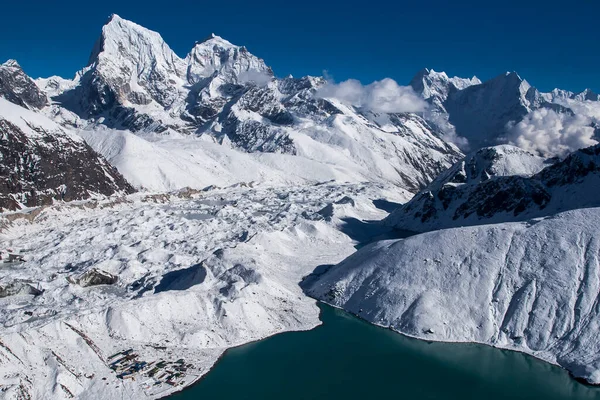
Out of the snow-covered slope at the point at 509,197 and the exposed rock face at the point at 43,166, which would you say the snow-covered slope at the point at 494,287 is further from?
the exposed rock face at the point at 43,166

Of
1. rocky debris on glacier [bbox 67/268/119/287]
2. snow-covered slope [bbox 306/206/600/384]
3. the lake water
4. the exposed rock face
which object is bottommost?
the lake water

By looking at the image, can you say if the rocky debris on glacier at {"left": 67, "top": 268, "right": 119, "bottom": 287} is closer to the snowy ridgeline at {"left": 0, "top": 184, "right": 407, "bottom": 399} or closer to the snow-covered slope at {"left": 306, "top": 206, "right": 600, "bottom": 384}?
the snowy ridgeline at {"left": 0, "top": 184, "right": 407, "bottom": 399}

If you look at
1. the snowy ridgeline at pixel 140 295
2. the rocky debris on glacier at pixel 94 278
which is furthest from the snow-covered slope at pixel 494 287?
→ the rocky debris on glacier at pixel 94 278

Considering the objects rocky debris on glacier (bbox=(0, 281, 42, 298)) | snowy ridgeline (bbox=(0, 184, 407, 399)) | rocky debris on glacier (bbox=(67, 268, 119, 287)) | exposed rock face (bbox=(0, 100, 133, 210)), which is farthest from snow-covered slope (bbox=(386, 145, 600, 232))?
exposed rock face (bbox=(0, 100, 133, 210))

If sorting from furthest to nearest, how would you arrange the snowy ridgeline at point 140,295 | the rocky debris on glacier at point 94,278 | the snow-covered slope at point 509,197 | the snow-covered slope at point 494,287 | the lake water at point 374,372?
the snow-covered slope at point 509,197, the rocky debris on glacier at point 94,278, the snow-covered slope at point 494,287, the lake water at point 374,372, the snowy ridgeline at point 140,295

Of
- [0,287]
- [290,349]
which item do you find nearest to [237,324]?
[290,349]

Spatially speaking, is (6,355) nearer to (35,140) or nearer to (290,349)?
(290,349)

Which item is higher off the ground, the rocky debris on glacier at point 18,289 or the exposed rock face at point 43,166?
the exposed rock face at point 43,166
